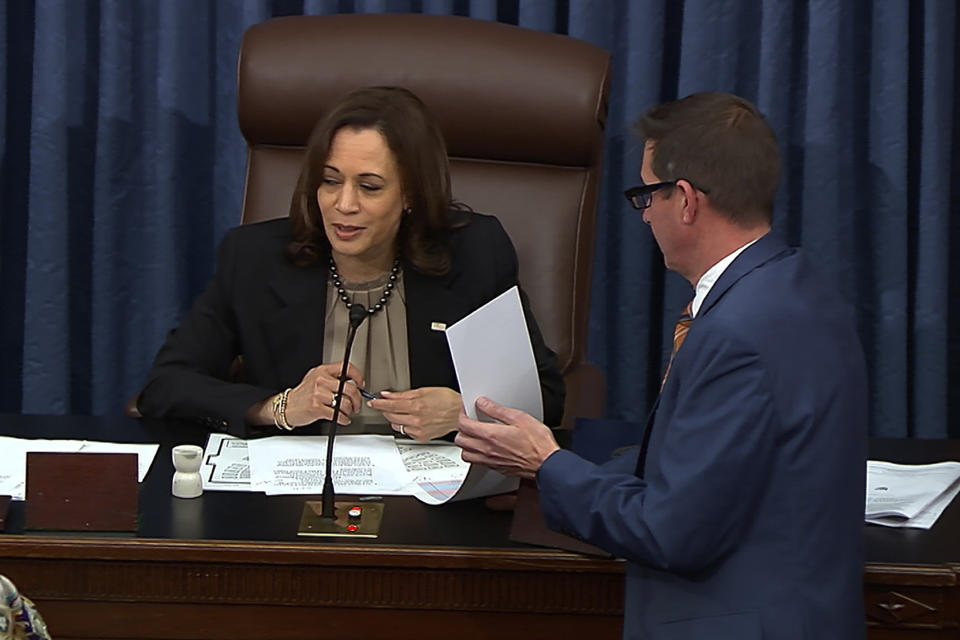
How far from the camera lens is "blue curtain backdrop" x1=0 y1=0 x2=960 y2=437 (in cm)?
341

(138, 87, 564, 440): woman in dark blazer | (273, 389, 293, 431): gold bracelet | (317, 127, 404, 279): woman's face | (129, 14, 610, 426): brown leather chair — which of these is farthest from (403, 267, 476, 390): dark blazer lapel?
(273, 389, 293, 431): gold bracelet

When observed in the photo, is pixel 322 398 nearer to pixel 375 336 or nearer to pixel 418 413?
pixel 418 413

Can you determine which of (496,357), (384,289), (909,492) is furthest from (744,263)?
(384,289)

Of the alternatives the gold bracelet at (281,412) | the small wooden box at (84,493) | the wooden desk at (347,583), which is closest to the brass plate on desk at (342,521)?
the wooden desk at (347,583)

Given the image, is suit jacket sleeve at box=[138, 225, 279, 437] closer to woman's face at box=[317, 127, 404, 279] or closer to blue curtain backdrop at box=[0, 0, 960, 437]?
woman's face at box=[317, 127, 404, 279]

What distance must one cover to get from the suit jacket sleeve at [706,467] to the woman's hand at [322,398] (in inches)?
26.2

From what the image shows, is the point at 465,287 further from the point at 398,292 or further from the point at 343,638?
the point at 343,638

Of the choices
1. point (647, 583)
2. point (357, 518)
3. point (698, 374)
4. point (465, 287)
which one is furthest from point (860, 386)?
point (465, 287)

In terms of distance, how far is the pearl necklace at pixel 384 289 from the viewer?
267 cm

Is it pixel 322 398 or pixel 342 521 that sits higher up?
pixel 322 398

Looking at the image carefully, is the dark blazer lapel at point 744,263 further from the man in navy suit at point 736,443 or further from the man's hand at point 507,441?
the man's hand at point 507,441

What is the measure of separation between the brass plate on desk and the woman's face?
699mm

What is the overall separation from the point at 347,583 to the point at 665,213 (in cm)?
65

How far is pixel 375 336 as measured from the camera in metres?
2.70
